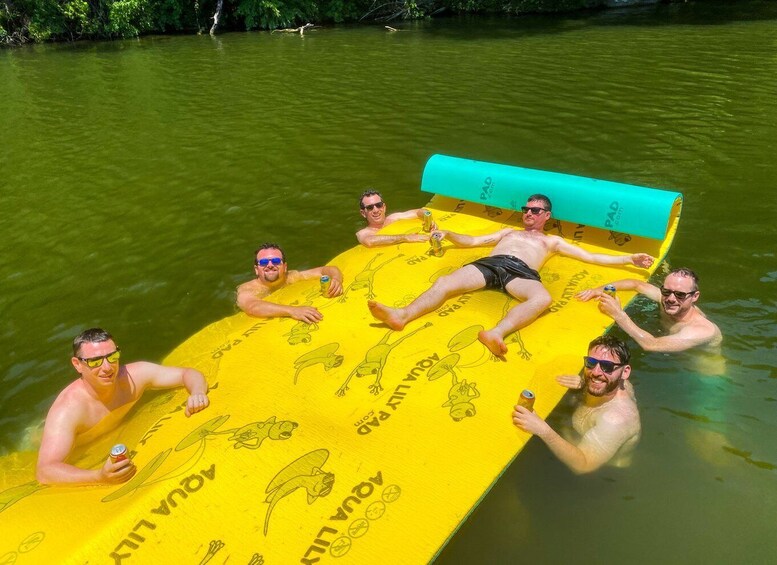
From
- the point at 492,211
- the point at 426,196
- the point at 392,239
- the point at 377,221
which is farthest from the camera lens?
the point at 426,196

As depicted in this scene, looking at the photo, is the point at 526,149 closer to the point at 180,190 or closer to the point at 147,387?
the point at 180,190

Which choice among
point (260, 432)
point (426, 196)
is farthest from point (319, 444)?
point (426, 196)

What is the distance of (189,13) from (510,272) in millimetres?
31985

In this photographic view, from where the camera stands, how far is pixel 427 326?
17.1ft

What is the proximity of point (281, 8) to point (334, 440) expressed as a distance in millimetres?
30933

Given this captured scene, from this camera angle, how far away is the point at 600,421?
418 centimetres

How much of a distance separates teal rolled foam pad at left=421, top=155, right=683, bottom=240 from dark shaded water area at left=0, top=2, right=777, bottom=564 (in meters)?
0.95

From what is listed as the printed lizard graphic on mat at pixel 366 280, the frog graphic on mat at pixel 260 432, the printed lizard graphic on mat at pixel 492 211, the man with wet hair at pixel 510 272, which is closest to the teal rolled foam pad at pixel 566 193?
the printed lizard graphic on mat at pixel 492 211

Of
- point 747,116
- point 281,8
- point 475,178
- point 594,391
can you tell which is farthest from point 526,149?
point 281,8

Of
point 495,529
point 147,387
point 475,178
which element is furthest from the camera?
point 475,178

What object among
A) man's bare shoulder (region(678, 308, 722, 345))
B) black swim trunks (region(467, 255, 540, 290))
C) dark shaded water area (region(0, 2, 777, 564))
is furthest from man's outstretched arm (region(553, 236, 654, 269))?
man's bare shoulder (region(678, 308, 722, 345))

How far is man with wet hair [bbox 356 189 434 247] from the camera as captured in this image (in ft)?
22.8

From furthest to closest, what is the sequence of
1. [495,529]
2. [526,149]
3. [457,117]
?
[457,117] < [526,149] < [495,529]

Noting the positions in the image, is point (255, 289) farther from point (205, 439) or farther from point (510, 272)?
point (510, 272)
